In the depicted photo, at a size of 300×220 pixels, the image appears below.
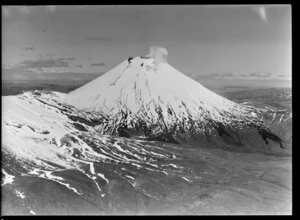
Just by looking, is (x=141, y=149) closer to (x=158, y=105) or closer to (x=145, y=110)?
(x=145, y=110)

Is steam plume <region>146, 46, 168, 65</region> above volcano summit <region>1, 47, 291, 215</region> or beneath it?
above

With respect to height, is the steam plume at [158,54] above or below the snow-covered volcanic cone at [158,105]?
above

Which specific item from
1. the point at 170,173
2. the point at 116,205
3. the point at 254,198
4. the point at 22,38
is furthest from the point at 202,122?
the point at 22,38

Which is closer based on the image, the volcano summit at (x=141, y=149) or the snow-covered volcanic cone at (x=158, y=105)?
the volcano summit at (x=141, y=149)

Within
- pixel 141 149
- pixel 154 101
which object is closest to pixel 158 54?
pixel 154 101
